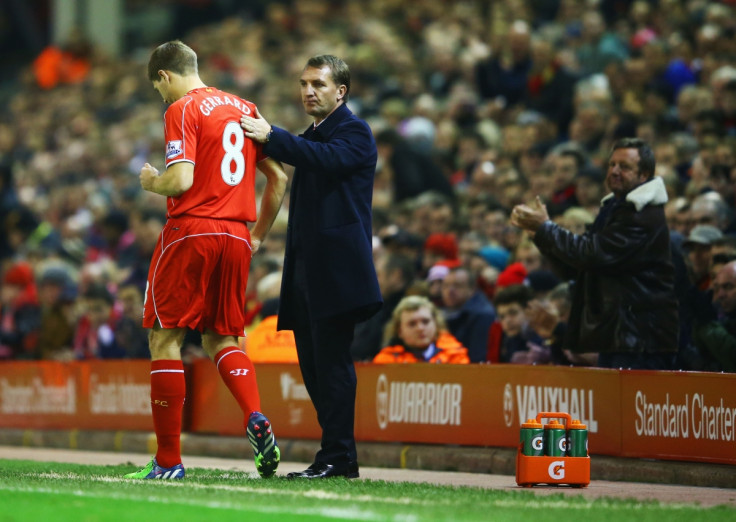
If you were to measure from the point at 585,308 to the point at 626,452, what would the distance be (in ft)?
3.28

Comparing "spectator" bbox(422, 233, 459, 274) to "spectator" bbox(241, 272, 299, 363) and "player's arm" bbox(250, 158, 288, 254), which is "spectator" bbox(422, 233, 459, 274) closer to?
"spectator" bbox(241, 272, 299, 363)

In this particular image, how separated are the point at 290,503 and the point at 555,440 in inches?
87.6

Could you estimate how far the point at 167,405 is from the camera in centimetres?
765

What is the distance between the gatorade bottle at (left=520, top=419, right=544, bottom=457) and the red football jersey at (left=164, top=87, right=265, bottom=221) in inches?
82.8

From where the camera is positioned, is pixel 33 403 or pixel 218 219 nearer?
pixel 218 219

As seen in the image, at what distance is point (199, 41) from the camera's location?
27.8m

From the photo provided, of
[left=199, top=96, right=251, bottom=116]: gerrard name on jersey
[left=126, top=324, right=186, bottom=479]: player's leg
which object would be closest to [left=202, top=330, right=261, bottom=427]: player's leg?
[left=126, top=324, right=186, bottom=479]: player's leg

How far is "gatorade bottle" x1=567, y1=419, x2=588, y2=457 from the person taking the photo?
788 cm

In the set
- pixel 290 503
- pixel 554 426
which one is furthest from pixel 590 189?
pixel 290 503

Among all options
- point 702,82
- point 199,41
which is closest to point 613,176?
point 702,82

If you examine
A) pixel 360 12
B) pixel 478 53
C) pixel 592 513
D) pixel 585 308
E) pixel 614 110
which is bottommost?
pixel 592 513

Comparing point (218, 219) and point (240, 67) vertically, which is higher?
point (240, 67)

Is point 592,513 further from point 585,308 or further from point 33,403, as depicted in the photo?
point 33,403

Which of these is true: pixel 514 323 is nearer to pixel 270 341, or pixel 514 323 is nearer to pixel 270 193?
pixel 270 341
